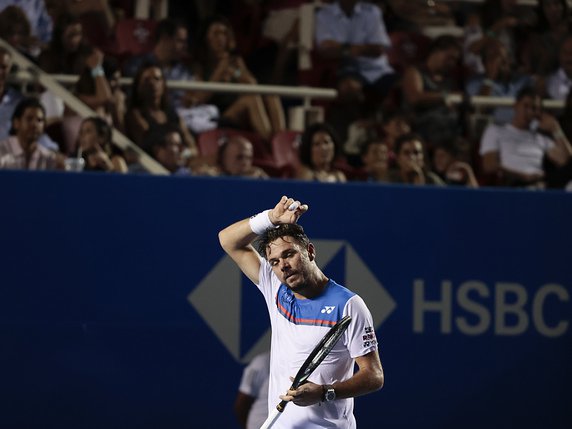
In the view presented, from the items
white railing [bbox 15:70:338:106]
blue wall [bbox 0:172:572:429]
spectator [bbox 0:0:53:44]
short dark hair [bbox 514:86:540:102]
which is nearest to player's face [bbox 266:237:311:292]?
blue wall [bbox 0:172:572:429]

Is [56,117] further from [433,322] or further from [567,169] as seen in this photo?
[567,169]

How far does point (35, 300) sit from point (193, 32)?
4006mm

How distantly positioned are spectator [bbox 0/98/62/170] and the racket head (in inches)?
139

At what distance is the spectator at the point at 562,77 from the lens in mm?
10812

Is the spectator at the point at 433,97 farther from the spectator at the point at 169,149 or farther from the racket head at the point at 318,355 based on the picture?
the racket head at the point at 318,355

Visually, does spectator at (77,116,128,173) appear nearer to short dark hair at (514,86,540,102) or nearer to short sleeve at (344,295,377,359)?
short sleeve at (344,295,377,359)

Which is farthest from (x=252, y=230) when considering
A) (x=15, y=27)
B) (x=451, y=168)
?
(x=15, y=27)

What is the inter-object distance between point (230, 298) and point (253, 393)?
619mm

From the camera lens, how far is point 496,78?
10617 mm

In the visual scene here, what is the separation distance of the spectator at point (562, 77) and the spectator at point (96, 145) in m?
4.89

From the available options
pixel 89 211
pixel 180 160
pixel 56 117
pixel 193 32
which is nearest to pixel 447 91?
pixel 193 32

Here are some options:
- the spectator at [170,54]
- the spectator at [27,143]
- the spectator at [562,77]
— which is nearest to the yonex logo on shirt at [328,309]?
the spectator at [27,143]

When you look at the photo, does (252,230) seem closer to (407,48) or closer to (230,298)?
(230,298)

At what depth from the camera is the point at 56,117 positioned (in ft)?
28.1
